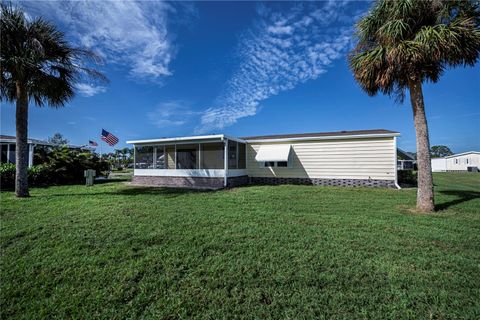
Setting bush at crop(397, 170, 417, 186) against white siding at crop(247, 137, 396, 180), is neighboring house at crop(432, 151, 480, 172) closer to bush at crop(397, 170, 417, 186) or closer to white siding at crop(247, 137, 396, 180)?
bush at crop(397, 170, 417, 186)

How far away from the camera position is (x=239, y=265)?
3465 millimetres

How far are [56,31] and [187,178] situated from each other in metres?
8.95

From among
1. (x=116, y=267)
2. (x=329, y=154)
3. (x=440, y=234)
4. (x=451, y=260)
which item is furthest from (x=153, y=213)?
(x=329, y=154)

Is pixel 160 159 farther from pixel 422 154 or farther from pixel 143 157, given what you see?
pixel 422 154

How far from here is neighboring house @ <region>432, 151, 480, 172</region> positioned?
1657 inches

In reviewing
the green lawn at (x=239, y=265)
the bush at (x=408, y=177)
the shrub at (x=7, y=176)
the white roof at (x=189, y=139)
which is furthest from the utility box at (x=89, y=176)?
the bush at (x=408, y=177)

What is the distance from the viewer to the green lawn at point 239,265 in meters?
2.59

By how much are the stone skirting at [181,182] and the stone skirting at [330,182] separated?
10.1 feet

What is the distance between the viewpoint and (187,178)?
13.7m

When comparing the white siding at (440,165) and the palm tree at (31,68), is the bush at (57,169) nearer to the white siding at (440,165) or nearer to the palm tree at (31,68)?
the palm tree at (31,68)

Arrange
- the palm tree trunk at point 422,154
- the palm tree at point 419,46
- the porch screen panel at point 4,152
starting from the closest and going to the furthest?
1. the palm tree at point 419,46
2. the palm tree trunk at point 422,154
3. the porch screen panel at point 4,152

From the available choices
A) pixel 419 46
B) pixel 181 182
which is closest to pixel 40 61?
pixel 181 182

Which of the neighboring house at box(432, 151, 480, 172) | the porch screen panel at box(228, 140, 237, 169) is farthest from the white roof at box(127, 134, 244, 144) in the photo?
the neighboring house at box(432, 151, 480, 172)

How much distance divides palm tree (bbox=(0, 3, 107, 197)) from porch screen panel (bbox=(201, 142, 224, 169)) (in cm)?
632
